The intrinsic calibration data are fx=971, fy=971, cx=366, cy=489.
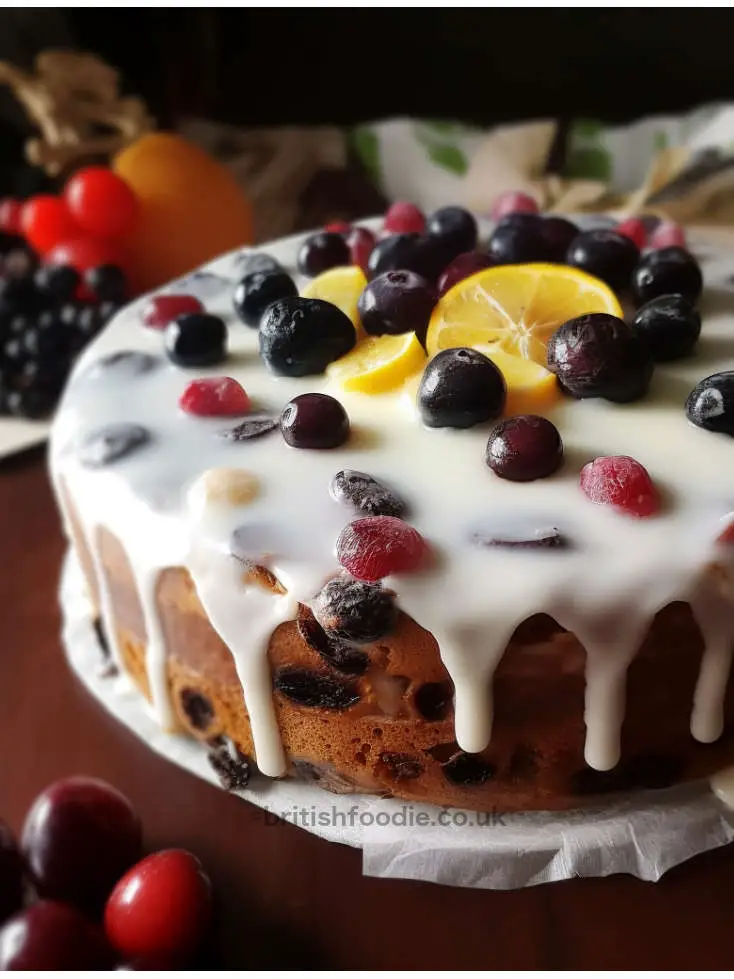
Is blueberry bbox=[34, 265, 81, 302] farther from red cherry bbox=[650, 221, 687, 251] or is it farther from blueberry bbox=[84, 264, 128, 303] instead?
red cherry bbox=[650, 221, 687, 251]

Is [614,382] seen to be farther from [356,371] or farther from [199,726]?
[199,726]

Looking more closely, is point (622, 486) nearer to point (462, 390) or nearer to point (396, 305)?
point (462, 390)

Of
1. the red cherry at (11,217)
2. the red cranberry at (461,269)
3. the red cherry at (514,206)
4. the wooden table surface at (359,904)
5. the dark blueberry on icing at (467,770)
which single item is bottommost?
the wooden table surface at (359,904)

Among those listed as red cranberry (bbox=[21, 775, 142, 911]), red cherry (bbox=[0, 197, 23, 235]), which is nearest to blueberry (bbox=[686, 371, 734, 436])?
red cranberry (bbox=[21, 775, 142, 911])

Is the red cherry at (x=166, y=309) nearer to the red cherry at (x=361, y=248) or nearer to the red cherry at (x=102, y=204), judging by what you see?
the red cherry at (x=361, y=248)

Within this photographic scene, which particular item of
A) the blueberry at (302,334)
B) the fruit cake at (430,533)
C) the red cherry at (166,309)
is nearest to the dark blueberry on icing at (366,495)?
the fruit cake at (430,533)

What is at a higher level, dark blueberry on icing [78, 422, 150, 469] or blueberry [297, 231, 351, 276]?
blueberry [297, 231, 351, 276]
